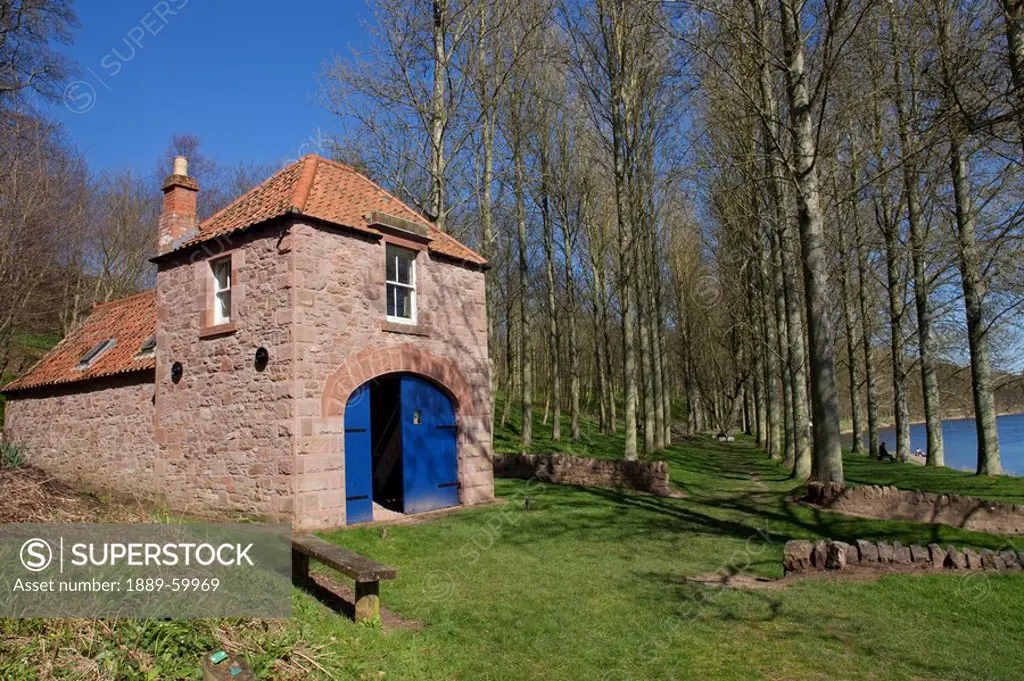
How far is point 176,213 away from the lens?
1394cm

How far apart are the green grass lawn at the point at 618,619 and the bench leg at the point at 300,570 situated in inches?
31.9

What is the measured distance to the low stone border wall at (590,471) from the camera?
48.8 feet

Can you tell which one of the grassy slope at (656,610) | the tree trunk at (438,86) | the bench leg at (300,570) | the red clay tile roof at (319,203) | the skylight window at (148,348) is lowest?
the grassy slope at (656,610)

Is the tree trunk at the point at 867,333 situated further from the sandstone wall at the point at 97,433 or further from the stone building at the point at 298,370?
the sandstone wall at the point at 97,433

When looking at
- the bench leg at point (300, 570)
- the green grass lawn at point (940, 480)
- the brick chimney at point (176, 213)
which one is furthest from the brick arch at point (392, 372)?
the green grass lawn at point (940, 480)

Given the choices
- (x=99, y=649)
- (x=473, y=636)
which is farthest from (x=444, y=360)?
(x=99, y=649)

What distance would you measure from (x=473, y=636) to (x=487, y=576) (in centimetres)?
210

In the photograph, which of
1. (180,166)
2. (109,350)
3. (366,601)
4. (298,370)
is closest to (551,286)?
(180,166)

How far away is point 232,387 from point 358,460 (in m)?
2.66

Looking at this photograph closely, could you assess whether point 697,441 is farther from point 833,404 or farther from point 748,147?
point 833,404

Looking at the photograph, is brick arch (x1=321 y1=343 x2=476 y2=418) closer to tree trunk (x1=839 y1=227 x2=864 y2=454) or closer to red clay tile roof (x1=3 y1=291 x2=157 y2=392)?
red clay tile roof (x1=3 y1=291 x2=157 y2=392)

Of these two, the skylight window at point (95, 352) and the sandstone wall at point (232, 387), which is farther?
the skylight window at point (95, 352)

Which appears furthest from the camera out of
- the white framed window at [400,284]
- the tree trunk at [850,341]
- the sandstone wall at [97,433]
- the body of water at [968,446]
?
the body of water at [968,446]

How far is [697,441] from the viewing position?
3475 cm
